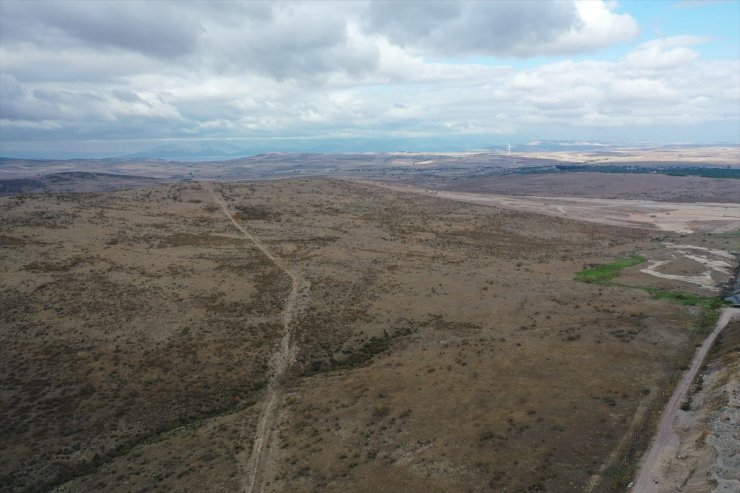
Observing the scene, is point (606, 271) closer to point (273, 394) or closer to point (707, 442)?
point (707, 442)

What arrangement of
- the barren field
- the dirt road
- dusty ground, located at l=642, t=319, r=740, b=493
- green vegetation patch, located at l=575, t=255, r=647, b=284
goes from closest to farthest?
1. dusty ground, located at l=642, t=319, r=740, b=493
2. the dirt road
3. the barren field
4. green vegetation patch, located at l=575, t=255, r=647, b=284

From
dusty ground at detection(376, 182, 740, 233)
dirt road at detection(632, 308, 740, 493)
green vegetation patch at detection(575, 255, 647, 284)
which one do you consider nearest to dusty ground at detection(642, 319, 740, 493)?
dirt road at detection(632, 308, 740, 493)

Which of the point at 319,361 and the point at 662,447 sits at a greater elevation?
the point at 662,447

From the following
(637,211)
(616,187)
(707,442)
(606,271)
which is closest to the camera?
(707,442)

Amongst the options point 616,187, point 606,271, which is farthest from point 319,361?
point 616,187

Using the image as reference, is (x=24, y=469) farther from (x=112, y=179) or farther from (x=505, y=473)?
(x=112, y=179)

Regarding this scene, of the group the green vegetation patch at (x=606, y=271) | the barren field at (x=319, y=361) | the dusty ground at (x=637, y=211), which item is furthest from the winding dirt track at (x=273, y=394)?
the dusty ground at (x=637, y=211)

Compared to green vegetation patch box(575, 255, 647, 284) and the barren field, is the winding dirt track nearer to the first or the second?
the barren field
